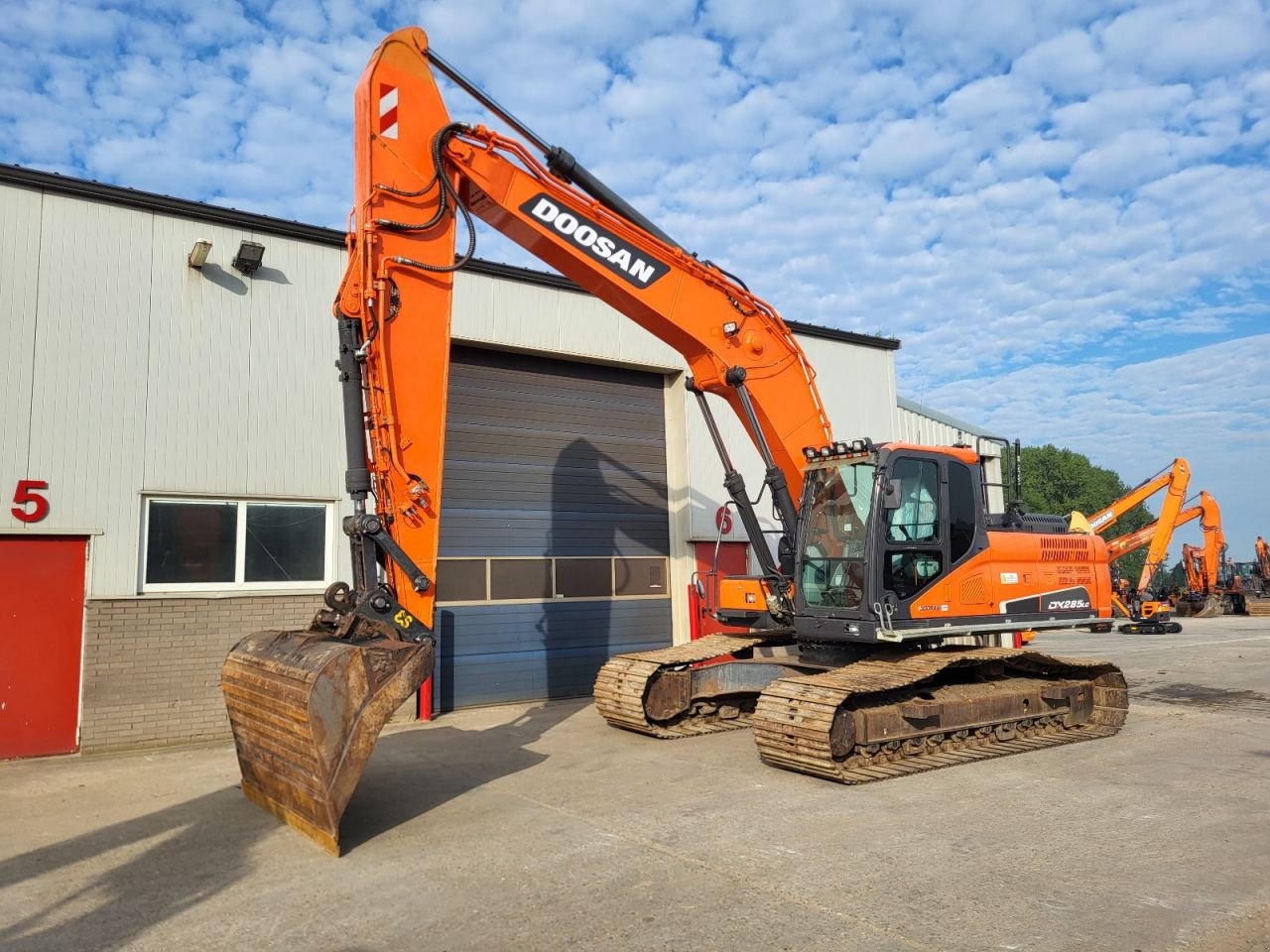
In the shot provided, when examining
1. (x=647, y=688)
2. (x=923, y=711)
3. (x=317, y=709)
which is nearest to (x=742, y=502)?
(x=647, y=688)

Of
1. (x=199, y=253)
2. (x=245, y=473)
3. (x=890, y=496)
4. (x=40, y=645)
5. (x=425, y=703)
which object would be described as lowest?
(x=425, y=703)

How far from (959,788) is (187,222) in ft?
32.7

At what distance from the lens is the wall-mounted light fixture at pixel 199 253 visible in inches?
404

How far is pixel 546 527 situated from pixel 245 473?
161 inches

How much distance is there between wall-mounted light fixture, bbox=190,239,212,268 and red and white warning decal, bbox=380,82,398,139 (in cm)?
394

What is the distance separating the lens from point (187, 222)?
10578 millimetres

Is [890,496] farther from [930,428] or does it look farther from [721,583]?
[930,428]

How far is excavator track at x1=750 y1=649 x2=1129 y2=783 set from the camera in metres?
7.69

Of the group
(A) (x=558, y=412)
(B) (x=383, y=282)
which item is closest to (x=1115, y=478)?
(A) (x=558, y=412)

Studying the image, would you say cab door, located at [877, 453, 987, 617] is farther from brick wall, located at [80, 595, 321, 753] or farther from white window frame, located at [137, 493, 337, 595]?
brick wall, located at [80, 595, 321, 753]

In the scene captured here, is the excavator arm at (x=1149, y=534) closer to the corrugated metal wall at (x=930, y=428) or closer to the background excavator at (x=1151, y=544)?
the background excavator at (x=1151, y=544)

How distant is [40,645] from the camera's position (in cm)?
931

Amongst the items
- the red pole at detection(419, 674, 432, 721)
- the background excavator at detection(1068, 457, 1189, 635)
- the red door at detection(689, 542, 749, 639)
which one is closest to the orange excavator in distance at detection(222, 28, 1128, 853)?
the red pole at detection(419, 674, 432, 721)

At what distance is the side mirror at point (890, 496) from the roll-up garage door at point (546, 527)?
576 cm
